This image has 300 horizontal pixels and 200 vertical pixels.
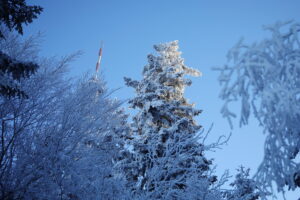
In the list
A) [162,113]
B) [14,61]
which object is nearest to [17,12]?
[14,61]

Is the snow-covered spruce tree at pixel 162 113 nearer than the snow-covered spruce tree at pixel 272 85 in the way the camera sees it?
No

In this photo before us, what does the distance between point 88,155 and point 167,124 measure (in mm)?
6623

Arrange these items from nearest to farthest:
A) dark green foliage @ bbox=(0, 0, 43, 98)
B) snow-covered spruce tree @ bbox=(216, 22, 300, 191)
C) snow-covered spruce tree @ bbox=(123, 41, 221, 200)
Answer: snow-covered spruce tree @ bbox=(216, 22, 300, 191) → dark green foliage @ bbox=(0, 0, 43, 98) → snow-covered spruce tree @ bbox=(123, 41, 221, 200)

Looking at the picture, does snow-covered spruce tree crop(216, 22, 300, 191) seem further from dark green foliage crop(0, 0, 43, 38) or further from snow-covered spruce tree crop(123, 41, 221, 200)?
snow-covered spruce tree crop(123, 41, 221, 200)

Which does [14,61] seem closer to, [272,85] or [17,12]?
[17,12]

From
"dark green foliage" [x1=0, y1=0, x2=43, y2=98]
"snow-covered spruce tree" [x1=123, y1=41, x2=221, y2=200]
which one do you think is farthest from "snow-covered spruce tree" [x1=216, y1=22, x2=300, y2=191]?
"snow-covered spruce tree" [x1=123, y1=41, x2=221, y2=200]

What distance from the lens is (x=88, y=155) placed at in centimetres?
727

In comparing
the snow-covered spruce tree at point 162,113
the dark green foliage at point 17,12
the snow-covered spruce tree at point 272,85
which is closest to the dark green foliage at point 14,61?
the dark green foliage at point 17,12

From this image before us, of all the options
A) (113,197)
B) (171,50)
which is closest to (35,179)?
(113,197)

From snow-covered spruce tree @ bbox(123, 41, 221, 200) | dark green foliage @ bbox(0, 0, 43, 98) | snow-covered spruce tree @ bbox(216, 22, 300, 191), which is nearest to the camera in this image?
snow-covered spruce tree @ bbox(216, 22, 300, 191)

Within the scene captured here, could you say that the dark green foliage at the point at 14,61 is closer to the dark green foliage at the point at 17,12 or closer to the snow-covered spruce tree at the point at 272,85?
the dark green foliage at the point at 17,12

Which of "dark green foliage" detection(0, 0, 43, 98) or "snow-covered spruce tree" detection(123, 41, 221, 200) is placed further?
"snow-covered spruce tree" detection(123, 41, 221, 200)

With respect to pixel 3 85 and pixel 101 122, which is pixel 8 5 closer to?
pixel 3 85

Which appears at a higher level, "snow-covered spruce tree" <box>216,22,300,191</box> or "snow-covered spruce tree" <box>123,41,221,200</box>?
"snow-covered spruce tree" <box>123,41,221,200</box>
